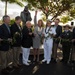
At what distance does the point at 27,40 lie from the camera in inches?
418

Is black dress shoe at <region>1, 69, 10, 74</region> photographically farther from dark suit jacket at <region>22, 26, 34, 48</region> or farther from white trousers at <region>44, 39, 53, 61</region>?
white trousers at <region>44, 39, 53, 61</region>

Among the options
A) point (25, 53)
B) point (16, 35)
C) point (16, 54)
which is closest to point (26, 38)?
point (25, 53)

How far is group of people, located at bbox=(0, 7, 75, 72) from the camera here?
9336 mm

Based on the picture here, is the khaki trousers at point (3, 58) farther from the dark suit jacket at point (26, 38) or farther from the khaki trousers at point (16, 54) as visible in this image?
the dark suit jacket at point (26, 38)

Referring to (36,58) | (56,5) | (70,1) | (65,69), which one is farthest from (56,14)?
(65,69)

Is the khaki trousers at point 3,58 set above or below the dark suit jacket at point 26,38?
below

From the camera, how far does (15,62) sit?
10.3 meters

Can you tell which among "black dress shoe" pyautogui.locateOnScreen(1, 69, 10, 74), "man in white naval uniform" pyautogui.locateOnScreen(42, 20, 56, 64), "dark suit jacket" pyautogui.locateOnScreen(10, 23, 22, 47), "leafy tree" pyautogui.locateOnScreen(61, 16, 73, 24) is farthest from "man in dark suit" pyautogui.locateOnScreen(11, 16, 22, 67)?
"leafy tree" pyautogui.locateOnScreen(61, 16, 73, 24)

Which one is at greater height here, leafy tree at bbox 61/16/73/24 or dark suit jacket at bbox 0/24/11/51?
leafy tree at bbox 61/16/73/24

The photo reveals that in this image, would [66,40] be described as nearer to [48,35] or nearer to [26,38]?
[48,35]

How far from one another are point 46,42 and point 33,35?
68cm

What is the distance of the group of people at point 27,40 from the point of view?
368 inches

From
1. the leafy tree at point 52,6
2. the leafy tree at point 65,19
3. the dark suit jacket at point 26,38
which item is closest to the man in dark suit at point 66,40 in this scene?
the dark suit jacket at point 26,38

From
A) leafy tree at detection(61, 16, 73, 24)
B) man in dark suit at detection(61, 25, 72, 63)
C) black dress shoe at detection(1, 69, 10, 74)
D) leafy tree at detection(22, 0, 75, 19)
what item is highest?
leafy tree at detection(22, 0, 75, 19)
